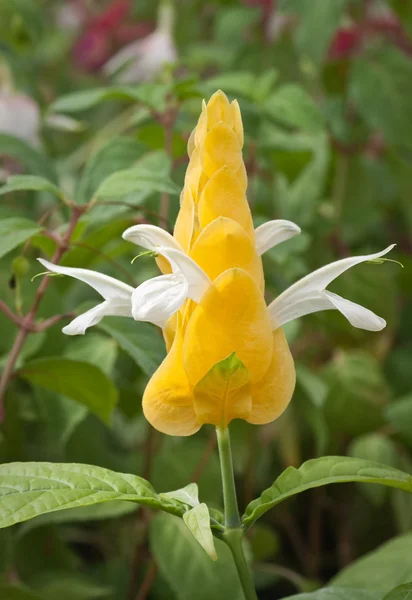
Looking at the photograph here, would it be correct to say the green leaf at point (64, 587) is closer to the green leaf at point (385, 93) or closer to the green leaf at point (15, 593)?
the green leaf at point (15, 593)

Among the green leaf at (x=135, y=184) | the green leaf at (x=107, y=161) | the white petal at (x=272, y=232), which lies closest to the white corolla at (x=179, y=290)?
the white petal at (x=272, y=232)

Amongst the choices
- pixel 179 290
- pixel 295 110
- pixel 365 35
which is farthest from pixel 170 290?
pixel 365 35

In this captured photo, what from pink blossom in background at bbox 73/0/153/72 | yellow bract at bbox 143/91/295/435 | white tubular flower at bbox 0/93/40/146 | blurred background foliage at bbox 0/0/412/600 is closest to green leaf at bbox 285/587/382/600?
blurred background foliage at bbox 0/0/412/600

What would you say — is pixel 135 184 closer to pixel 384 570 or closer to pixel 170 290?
pixel 170 290

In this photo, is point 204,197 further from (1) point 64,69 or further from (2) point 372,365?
(1) point 64,69

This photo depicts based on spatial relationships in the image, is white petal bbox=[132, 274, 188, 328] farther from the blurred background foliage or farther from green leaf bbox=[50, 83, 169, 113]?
green leaf bbox=[50, 83, 169, 113]
